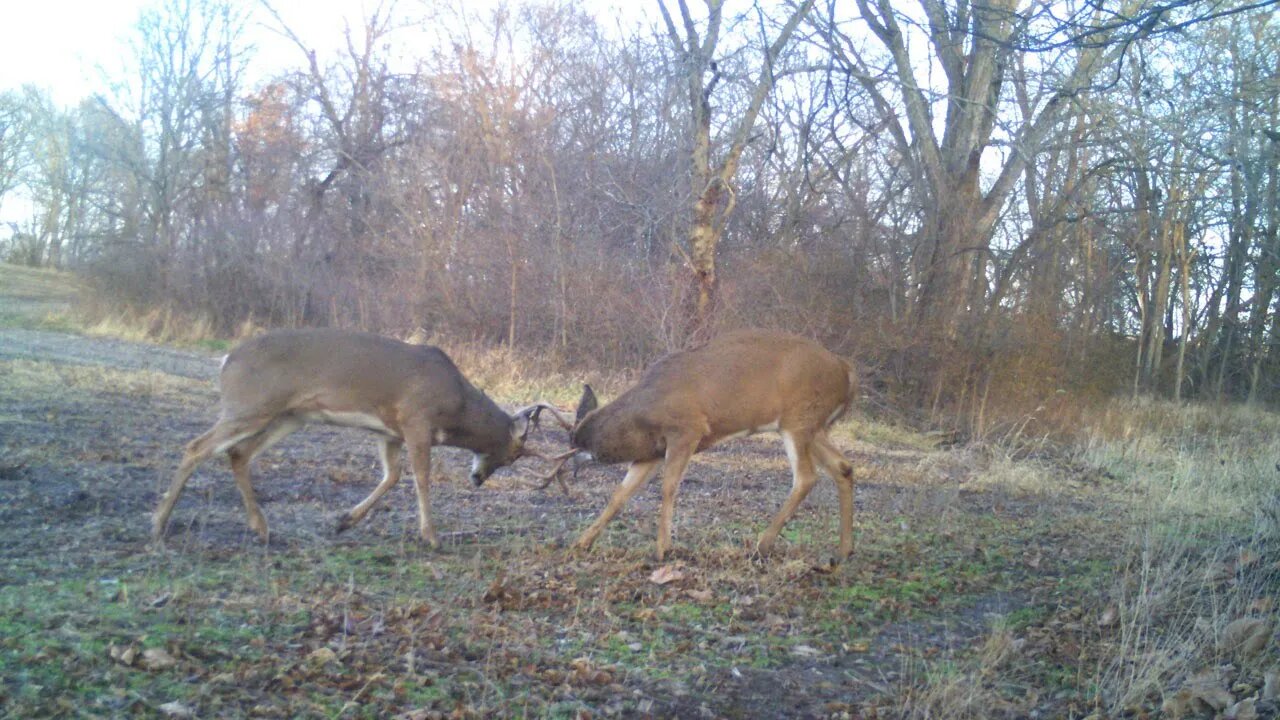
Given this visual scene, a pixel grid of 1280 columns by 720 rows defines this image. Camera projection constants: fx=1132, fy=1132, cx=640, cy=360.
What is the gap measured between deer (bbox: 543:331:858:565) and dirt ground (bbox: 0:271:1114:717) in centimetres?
44

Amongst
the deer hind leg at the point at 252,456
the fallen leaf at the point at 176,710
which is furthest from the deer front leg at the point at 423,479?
the fallen leaf at the point at 176,710

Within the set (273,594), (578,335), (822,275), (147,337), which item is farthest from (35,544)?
(147,337)

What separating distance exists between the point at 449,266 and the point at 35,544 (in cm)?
1884

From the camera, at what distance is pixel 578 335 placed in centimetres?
2208

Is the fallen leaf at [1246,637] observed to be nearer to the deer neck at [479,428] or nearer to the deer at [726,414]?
the deer at [726,414]

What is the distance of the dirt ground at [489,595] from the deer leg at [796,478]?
0.69 ft

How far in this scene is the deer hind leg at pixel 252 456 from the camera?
24.2ft

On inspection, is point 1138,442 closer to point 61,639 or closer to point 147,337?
point 61,639

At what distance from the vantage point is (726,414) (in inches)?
312

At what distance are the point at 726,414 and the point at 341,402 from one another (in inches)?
105

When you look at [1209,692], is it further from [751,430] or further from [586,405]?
[586,405]

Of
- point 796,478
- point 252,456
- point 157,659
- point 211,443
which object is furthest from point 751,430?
point 157,659

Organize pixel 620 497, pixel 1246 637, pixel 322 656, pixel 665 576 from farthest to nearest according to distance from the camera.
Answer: pixel 620 497
pixel 665 576
pixel 1246 637
pixel 322 656

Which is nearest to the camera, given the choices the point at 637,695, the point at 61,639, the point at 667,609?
the point at 61,639
